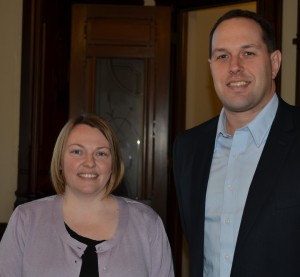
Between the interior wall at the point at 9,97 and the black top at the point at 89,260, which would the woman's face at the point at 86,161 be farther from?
the interior wall at the point at 9,97

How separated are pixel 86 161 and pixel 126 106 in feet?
6.62

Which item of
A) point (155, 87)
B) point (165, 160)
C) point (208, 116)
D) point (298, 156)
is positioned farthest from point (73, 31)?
point (298, 156)

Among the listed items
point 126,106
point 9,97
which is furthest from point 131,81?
point 9,97

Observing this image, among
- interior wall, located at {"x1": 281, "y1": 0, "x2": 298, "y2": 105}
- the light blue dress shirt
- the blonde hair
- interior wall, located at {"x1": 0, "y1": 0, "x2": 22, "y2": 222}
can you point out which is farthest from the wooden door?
the light blue dress shirt

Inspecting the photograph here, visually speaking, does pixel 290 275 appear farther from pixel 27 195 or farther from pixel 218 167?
pixel 27 195

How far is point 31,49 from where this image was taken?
357 centimetres

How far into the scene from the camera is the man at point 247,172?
5.06 ft

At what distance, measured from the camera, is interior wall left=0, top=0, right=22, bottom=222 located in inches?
144

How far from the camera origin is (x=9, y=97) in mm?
3654

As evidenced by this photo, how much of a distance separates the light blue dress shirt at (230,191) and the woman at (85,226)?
9.9 inches

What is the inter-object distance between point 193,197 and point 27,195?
6.58ft

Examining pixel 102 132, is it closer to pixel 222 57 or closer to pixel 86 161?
pixel 86 161

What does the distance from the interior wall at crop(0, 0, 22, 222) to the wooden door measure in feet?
1.38

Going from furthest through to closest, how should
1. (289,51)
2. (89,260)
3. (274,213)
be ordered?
1. (289,51)
2. (89,260)
3. (274,213)
